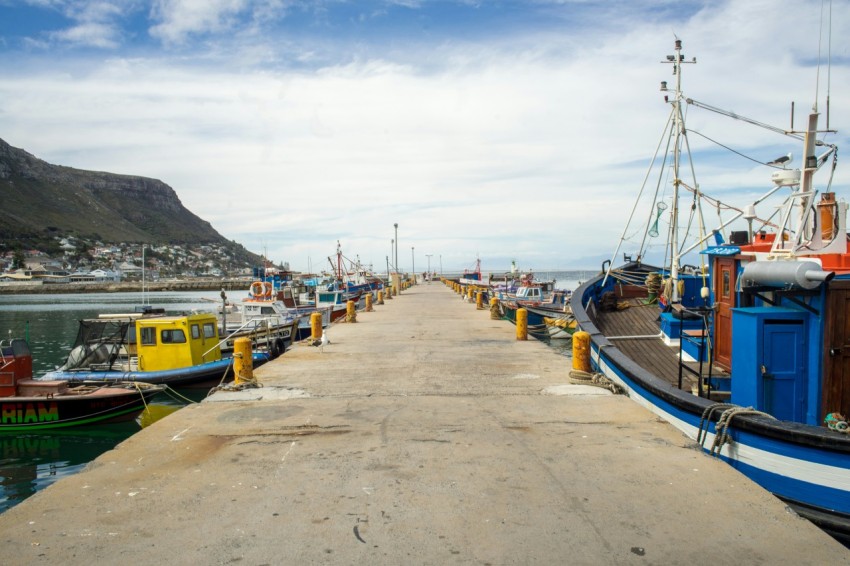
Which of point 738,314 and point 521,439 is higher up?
point 738,314

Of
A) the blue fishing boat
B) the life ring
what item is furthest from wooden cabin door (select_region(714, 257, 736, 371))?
the life ring

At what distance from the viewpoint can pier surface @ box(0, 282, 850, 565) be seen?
428cm

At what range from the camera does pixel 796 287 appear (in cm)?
658

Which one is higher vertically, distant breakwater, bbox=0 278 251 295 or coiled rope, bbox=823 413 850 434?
coiled rope, bbox=823 413 850 434

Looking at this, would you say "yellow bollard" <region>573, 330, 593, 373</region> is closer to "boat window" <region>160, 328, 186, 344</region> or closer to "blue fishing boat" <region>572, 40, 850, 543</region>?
"blue fishing boat" <region>572, 40, 850, 543</region>

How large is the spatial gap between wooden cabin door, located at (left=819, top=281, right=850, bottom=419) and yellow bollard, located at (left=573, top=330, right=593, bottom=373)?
3.93 m

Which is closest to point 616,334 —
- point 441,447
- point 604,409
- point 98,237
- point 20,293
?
point 604,409

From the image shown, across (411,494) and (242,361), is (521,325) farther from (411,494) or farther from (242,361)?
(411,494)

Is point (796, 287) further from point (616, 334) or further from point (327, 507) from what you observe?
point (616, 334)

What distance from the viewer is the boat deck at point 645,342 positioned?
9.80 metres

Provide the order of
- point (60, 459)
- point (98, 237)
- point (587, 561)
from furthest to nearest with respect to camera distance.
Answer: point (98, 237) → point (60, 459) → point (587, 561)

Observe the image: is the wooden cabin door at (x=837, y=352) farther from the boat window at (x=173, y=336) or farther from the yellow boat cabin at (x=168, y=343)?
the boat window at (x=173, y=336)

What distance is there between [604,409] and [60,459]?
38.8ft

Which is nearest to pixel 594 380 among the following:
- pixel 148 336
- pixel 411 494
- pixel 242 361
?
pixel 411 494
